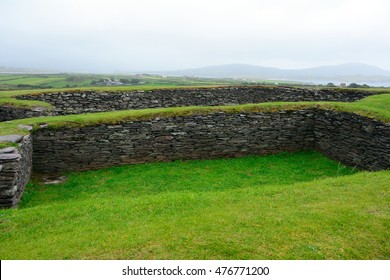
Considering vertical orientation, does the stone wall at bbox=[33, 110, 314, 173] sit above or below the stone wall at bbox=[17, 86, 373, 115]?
below

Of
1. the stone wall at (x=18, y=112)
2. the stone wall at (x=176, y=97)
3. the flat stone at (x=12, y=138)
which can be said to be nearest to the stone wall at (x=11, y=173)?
the flat stone at (x=12, y=138)

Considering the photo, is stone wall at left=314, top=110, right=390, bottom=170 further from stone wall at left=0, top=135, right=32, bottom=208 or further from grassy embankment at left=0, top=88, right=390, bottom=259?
stone wall at left=0, top=135, right=32, bottom=208

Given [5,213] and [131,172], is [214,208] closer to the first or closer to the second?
[5,213]

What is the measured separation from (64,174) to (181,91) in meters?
11.6

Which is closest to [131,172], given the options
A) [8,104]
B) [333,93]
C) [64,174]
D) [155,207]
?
[64,174]

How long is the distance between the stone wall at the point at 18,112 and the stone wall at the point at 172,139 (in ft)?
12.8

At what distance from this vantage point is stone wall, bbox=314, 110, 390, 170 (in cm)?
1102

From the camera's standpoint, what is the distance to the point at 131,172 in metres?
12.1

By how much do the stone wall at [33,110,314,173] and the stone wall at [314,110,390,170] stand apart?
2.46 feet

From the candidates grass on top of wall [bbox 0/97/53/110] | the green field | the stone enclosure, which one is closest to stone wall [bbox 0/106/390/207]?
the stone enclosure

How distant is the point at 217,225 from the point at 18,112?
13462 mm

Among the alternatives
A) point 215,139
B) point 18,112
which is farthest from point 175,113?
point 18,112

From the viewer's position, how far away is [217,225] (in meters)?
5.95

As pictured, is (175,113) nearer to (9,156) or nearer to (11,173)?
(9,156)
